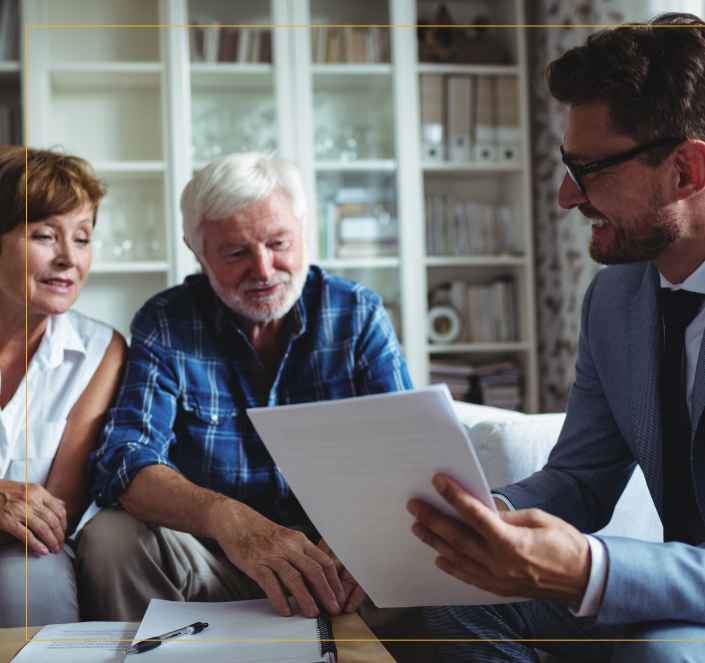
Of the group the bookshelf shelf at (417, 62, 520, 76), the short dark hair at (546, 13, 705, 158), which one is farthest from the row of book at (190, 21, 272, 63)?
the short dark hair at (546, 13, 705, 158)

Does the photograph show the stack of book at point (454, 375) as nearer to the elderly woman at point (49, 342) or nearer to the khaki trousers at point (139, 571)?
the elderly woman at point (49, 342)

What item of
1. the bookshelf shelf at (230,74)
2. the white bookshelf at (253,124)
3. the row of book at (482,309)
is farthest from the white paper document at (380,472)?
the bookshelf shelf at (230,74)

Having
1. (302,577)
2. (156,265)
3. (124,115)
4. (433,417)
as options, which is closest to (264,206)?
(302,577)

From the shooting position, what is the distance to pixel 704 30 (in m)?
1.13

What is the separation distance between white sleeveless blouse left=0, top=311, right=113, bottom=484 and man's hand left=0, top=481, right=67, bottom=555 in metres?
0.09

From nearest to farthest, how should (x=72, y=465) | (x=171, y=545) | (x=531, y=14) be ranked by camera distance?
(x=171, y=545), (x=72, y=465), (x=531, y=14)

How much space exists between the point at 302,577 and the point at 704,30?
861 millimetres

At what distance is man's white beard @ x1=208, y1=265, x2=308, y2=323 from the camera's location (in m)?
1.54

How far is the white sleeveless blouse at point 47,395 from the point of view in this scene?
1.51 metres

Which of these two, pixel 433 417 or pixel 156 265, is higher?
pixel 156 265

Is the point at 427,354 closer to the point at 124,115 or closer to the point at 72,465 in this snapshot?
the point at 124,115

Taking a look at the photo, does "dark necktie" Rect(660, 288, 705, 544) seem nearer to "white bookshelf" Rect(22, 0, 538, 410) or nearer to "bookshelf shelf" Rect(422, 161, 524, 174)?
"white bookshelf" Rect(22, 0, 538, 410)

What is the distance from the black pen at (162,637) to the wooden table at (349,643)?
146 mm

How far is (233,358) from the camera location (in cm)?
157
